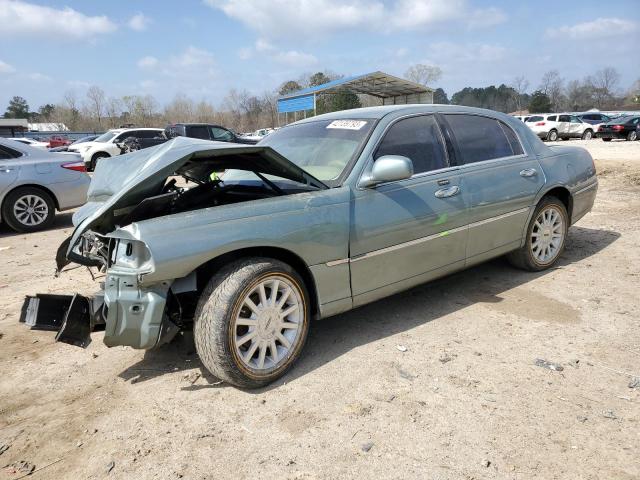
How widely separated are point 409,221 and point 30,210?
6.65m

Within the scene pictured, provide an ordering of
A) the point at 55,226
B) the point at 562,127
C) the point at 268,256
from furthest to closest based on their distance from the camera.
→ the point at 562,127
the point at 55,226
the point at 268,256

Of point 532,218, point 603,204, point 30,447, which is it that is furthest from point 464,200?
point 603,204

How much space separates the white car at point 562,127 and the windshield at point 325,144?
2768cm

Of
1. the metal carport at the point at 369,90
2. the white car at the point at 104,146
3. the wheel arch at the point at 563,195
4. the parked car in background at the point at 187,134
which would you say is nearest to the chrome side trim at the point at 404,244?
the wheel arch at the point at 563,195

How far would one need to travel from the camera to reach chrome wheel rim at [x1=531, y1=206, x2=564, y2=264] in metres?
4.63

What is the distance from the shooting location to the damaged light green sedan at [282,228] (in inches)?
104

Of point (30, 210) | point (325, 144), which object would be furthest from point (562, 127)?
point (325, 144)

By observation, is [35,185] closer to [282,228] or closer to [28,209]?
[28,209]

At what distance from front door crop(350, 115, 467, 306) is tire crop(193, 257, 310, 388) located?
0.49 metres

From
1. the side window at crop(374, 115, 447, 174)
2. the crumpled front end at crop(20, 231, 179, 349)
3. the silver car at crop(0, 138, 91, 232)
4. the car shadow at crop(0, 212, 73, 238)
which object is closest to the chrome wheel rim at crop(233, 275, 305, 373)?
the crumpled front end at crop(20, 231, 179, 349)

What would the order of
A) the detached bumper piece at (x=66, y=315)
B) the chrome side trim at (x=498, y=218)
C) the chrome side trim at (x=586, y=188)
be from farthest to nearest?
the chrome side trim at (x=586, y=188), the chrome side trim at (x=498, y=218), the detached bumper piece at (x=66, y=315)

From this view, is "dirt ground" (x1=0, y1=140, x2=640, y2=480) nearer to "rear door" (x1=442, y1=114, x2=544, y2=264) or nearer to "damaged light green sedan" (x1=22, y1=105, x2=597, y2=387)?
"damaged light green sedan" (x1=22, y1=105, x2=597, y2=387)

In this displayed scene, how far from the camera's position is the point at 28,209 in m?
Answer: 7.50

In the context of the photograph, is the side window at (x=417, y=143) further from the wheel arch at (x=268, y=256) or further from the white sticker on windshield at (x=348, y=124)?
the wheel arch at (x=268, y=256)
